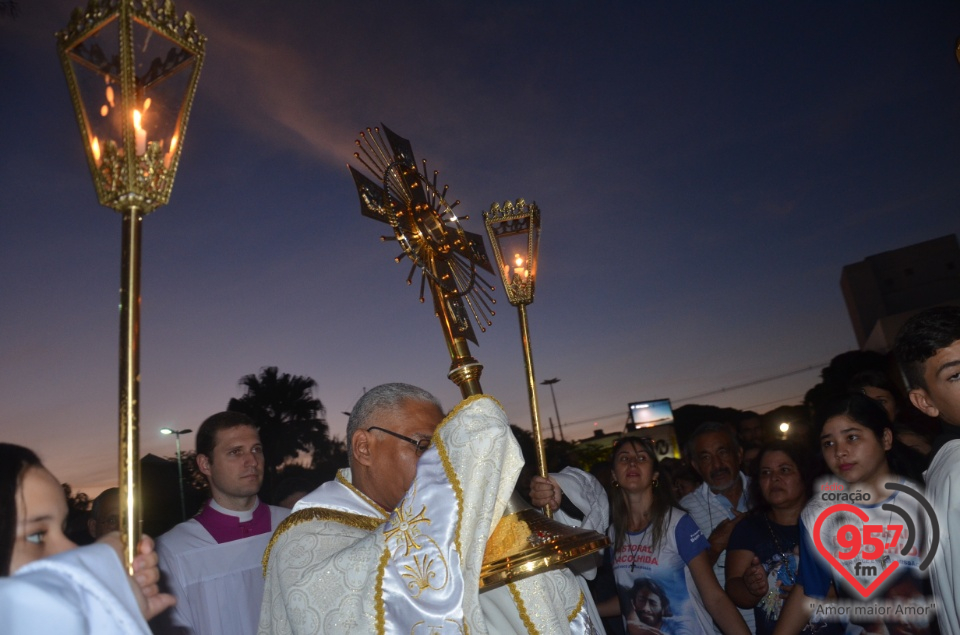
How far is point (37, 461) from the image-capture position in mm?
1766

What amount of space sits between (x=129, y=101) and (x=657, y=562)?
13.3ft

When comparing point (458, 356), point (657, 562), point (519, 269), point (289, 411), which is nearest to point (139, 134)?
point (458, 356)

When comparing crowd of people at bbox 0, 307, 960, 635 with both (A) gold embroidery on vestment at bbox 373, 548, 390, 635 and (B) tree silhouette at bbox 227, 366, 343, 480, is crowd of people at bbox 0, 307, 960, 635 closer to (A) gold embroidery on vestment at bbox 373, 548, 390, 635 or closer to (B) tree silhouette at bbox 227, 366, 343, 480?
(A) gold embroidery on vestment at bbox 373, 548, 390, 635

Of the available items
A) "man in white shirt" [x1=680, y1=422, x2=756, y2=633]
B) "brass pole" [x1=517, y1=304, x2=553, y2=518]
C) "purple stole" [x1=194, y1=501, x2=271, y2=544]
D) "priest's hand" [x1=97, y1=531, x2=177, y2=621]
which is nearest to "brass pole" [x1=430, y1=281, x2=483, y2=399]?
"brass pole" [x1=517, y1=304, x2=553, y2=518]

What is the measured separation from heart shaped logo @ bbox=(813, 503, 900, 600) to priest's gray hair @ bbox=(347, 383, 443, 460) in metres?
2.36

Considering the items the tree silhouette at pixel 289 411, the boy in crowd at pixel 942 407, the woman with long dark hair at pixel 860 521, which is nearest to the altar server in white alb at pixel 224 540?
the woman with long dark hair at pixel 860 521

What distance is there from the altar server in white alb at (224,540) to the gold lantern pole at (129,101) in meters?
2.96

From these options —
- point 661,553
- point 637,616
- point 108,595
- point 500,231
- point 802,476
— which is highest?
point 500,231

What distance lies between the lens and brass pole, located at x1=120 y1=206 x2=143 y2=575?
167cm

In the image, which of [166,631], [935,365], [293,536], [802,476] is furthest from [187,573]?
[935,365]

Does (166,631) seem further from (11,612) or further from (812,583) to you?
(812,583)

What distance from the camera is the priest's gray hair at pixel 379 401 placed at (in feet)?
9.38

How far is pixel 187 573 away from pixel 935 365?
4463 mm

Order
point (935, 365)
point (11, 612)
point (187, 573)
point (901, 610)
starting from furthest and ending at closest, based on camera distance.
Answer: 1. point (187, 573)
2. point (901, 610)
3. point (935, 365)
4. point (11, 612)
